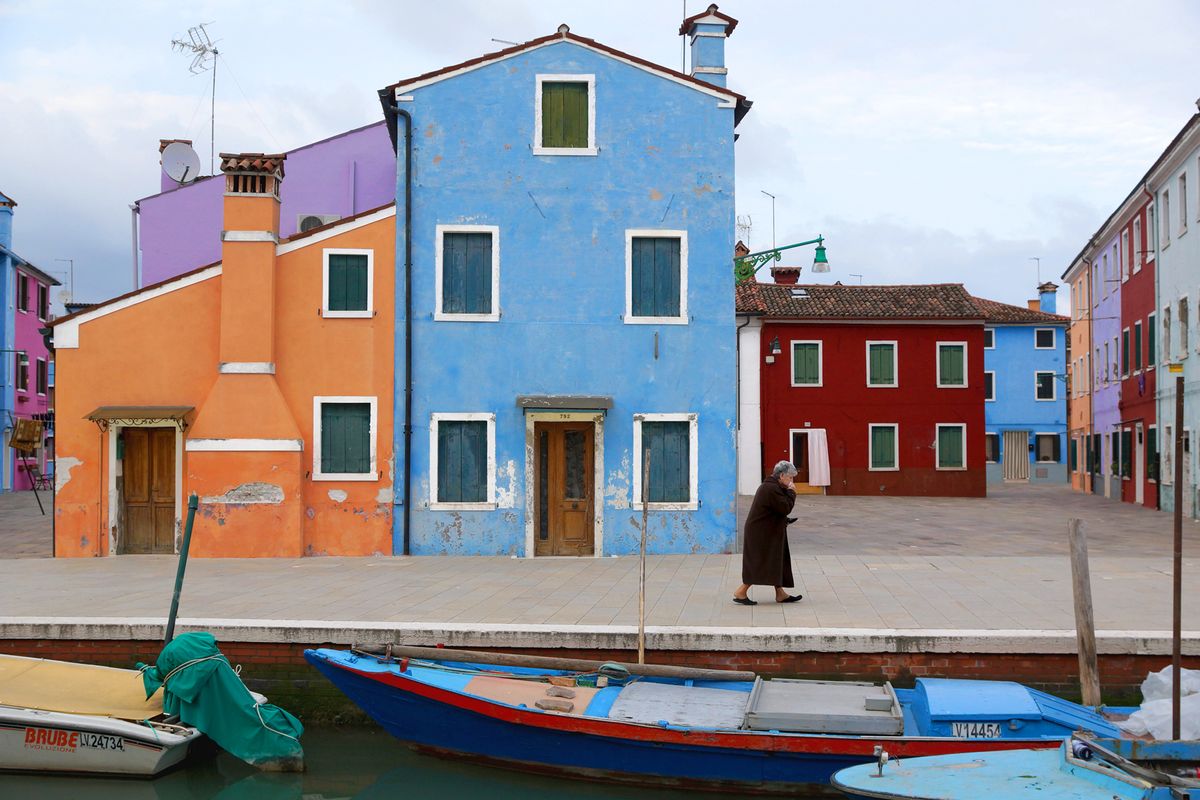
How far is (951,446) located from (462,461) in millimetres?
23592

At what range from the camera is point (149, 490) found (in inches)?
704

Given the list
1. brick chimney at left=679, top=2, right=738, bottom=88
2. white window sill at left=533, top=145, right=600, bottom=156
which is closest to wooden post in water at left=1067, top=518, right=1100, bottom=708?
white window sill at left=533, top=145, right=600, bottom=156

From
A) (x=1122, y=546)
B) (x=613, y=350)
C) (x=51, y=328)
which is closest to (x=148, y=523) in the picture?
(x=51, y=328)

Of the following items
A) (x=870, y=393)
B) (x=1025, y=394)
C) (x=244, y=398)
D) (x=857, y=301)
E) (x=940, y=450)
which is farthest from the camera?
(x=1025, y=394)

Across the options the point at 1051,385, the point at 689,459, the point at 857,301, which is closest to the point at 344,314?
the point at 689,459

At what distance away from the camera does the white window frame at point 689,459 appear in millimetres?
17688

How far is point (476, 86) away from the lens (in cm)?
1819

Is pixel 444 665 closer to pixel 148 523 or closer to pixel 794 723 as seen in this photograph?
pixel 794 723

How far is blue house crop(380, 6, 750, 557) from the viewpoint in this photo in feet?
58.4

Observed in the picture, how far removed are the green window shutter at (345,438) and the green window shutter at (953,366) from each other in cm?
2442

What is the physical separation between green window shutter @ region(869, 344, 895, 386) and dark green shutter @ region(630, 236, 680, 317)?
69.0ft

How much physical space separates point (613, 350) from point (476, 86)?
4.58 meters

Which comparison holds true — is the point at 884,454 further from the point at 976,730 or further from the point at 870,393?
the point at 976,730

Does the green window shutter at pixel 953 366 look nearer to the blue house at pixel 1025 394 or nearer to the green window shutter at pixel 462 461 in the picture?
the blue house at pixel 1025 394
